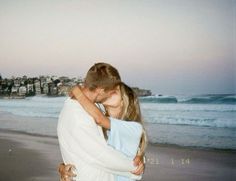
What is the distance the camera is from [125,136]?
1664mm

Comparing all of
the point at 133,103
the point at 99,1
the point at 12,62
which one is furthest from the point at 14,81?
the point at 133,103

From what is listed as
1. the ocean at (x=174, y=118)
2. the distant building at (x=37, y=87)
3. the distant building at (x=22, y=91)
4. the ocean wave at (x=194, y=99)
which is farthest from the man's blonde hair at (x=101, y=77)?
the distant building at (x=22, y=91)

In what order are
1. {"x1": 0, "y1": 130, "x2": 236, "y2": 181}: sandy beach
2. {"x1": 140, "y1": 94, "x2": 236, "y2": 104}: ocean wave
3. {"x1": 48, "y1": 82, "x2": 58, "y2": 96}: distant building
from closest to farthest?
1. {"x1": 0, "y1": 130, "x2": 236, "y2": 181}: sandy beach
2. {"x1": 140, "y1": 94, "x2": 236, "y2": 104}: ocean wave
3. {"x1": 48, "y1": 82, "x2": 58, "y2": 96}: distant building

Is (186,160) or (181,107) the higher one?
(181,107)

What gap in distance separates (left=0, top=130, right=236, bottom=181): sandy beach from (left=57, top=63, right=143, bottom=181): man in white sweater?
2.27m

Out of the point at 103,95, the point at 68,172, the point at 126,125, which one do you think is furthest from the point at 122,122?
the point at 68,172

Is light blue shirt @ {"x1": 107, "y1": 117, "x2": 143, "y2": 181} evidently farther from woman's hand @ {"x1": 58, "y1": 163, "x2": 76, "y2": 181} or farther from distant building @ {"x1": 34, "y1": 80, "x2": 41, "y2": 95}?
distant building @ {"x1": 34, "y1": 80, "x2": 41, "y2": 95}

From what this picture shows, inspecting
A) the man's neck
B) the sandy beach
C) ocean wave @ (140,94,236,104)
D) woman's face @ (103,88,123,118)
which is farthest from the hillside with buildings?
the man's neck

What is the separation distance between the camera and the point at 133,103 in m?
1.73

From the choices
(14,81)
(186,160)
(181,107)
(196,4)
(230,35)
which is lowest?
(186,160)

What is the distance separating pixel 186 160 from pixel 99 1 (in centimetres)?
205

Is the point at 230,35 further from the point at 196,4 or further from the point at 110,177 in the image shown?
the point at 110,177

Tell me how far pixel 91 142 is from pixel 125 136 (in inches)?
8.7

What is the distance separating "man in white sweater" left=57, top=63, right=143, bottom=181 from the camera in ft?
4.92
